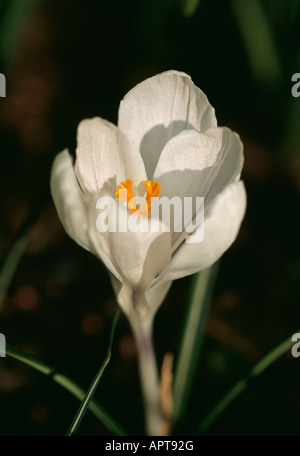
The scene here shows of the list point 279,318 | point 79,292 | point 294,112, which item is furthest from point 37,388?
point 294,112

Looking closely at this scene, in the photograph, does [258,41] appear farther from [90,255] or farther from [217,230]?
[217,230]

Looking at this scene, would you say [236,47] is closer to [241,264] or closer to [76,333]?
[241,264]

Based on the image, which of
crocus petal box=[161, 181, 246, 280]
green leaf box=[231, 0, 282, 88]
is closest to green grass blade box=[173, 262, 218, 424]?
crocus petal box=[161, 181, 246, 280]

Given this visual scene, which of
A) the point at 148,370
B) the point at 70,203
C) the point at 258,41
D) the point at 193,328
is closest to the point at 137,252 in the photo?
the point at 70,203

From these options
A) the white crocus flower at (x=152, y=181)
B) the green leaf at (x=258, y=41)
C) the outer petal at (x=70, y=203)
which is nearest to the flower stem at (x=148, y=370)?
the white crocus flower at (x=152, y=181)

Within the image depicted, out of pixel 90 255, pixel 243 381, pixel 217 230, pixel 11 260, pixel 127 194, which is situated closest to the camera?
pixel 217 230

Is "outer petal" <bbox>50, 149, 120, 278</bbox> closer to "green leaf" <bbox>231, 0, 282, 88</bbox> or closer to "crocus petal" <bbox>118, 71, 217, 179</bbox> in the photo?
"crocus petal" <bbox>118, 71, 217, 179</bbox>
